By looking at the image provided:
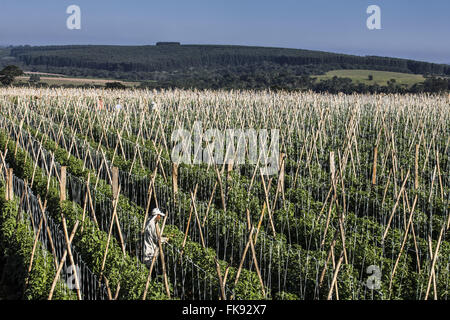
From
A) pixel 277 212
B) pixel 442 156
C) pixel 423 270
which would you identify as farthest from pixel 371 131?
pixel 423 270

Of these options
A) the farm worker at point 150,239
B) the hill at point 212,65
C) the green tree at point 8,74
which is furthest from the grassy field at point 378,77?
the farm worker at point 150,239

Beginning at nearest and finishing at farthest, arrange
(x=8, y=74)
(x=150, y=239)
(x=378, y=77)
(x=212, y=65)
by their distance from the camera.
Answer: (x=150, y=239) < (x=8, y=74) < (x=378, y=77) < (x=212, y=65)

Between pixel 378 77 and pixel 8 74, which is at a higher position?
pixel 378 77

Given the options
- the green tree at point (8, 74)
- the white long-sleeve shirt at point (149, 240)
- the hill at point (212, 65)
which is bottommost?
the white long-sleeve shirt at point (149, 240)

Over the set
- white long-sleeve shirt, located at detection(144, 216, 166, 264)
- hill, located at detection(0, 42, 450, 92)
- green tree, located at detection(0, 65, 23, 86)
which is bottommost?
white long-sleeve shirt, located at detection(144, 216, 166, 264)

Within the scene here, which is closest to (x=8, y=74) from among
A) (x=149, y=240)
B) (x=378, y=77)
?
(x=378, y=77)

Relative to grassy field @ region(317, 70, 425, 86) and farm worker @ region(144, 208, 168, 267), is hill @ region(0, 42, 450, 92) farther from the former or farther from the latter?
farm worker @ region(144, 208, 168, 267)

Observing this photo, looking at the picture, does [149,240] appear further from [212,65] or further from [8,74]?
[212,65]

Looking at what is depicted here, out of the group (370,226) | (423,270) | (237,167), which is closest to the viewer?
(423,270)

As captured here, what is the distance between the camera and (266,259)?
732 cm

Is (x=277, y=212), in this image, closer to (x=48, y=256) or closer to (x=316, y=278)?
(x=316, y=278)

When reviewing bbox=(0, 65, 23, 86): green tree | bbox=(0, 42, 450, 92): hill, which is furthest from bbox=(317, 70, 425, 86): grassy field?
bbox=(0, 65, 23, 86): green tree

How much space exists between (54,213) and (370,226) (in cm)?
583

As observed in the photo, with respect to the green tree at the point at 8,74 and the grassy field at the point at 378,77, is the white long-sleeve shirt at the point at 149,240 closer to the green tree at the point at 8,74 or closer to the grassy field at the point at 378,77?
the green tree at the point at 8,74
